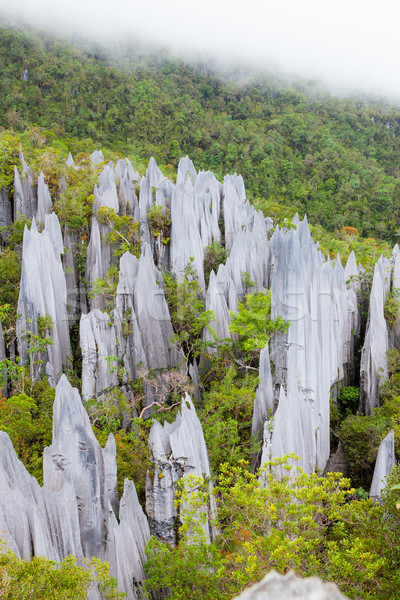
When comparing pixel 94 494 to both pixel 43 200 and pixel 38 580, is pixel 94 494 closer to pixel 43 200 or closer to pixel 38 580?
pixel 38 580

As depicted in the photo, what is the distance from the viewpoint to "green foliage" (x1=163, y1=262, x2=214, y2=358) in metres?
16.9

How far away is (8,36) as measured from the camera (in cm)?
4153

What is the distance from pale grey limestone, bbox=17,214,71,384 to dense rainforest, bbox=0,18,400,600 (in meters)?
0.54

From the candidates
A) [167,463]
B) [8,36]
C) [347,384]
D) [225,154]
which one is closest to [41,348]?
[167,463]

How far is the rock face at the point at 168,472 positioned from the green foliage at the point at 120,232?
12191 millimetres

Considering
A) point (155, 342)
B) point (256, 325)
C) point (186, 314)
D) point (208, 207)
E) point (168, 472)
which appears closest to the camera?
point (168, 472)

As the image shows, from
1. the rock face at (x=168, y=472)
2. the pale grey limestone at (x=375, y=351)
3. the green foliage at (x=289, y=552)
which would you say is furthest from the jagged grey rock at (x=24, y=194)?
the green foliage at (x=289, y=552)

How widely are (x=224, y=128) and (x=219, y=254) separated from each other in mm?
27336

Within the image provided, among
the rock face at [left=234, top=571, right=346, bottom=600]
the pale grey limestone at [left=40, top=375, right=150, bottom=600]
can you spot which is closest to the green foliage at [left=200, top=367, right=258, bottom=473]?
the pale grey limestone at [left=40, top=375, right=150, bottom=600]

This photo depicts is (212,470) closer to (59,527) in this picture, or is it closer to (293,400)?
(293,400)

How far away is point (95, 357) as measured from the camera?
48.3 feet

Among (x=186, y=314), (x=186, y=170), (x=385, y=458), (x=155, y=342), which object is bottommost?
(x=385, y=458)

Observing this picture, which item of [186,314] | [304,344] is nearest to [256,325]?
[304,344]

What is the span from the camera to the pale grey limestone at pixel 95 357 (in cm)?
1465
